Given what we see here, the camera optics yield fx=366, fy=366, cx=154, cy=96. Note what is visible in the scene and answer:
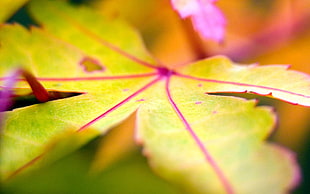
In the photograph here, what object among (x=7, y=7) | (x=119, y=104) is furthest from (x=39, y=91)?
(x=7, y=7)

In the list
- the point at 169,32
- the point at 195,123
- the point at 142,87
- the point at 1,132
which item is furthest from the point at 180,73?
the point at 169,32

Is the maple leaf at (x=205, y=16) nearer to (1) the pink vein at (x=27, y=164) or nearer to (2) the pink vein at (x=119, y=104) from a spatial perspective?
(2) the pink vein at (x=119, y=104)

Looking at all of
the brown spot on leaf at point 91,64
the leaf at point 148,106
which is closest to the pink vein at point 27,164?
the leaf at point 148,106

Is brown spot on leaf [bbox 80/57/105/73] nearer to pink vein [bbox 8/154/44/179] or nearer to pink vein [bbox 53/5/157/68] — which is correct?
pink vein [bbox 53/5/157/68]

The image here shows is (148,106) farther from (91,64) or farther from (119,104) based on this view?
(91,64)

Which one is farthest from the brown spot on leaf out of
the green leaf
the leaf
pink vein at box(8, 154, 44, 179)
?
pink vein at box(8, 154, 44, 179)

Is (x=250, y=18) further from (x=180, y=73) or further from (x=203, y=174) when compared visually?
(x=203, y=174)
